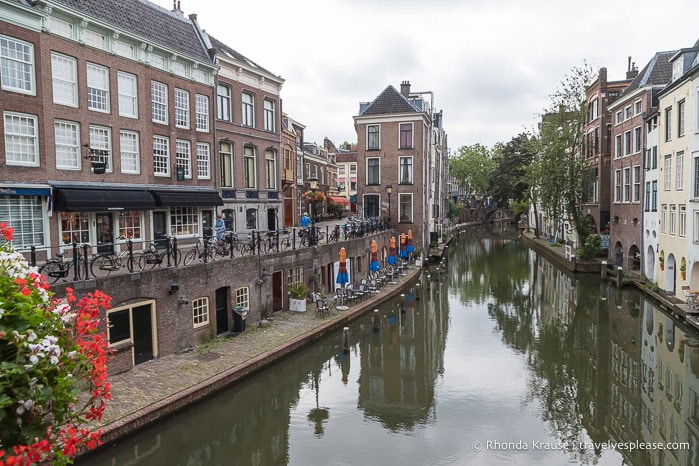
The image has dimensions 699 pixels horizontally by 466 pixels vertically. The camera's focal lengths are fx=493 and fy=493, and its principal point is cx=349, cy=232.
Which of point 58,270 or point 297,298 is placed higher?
point 58,270

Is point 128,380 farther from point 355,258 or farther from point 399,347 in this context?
point 355,258

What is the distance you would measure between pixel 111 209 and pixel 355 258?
1525cm

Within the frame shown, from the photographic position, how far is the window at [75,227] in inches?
707

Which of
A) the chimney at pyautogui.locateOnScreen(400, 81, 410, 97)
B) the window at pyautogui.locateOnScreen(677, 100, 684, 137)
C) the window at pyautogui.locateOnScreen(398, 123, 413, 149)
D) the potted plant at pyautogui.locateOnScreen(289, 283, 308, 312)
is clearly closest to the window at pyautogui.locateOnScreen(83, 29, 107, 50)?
the potted plant at pyautogui.locateOnScreen(289, 283, 308, 312)

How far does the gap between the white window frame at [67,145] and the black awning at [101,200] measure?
100cm

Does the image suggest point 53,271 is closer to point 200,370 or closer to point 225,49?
point 200,370

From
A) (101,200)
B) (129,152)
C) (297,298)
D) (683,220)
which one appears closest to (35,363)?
(101,200)

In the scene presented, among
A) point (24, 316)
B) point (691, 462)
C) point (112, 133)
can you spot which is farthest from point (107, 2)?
point (691, 462)

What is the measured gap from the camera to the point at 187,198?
22703 mm

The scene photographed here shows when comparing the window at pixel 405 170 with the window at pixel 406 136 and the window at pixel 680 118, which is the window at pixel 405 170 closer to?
the window at pixel 406 136

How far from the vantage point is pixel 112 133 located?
1950cm

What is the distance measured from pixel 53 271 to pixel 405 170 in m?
33.1

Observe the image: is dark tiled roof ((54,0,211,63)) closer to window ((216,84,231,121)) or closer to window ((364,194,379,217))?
window ((216,84,231,121))

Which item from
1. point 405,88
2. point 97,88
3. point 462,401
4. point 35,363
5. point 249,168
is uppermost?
point 405,88
